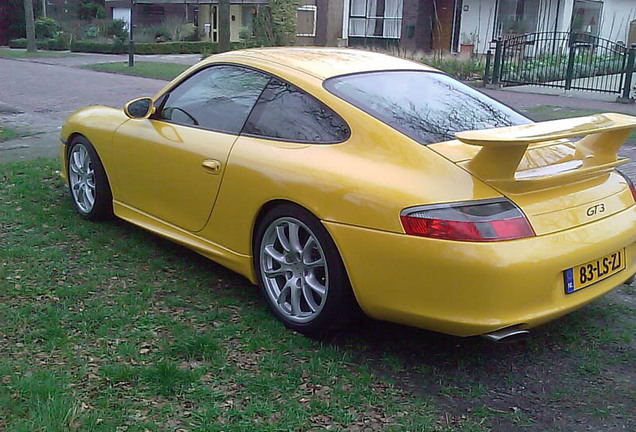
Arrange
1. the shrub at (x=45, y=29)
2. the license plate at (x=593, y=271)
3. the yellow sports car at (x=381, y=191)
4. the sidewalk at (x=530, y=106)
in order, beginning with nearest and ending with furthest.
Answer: the yellow sports car at (x=381, y=191) < the license plate at (x=593, y=271) < the sidewalk at (x=530, y=106) < the shrub at (x=45, y=29)

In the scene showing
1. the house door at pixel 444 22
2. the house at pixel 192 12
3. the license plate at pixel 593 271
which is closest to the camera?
the license plate at pixel 593 271

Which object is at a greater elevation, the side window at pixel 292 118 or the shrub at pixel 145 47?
the side window at pixel 292 118

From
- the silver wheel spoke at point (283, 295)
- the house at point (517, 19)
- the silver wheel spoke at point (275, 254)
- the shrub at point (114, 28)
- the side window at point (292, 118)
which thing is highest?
the house at point (517, 19)

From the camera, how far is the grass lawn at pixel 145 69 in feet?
63.2

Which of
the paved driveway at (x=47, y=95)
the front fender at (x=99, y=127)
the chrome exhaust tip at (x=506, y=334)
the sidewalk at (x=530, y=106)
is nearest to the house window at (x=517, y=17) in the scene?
the sidewalk at (x=530, y=106)

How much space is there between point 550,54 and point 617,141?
16.5m

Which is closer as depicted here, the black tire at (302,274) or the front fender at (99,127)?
the black tire at (302,274)

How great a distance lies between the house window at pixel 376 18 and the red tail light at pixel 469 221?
29233 mm

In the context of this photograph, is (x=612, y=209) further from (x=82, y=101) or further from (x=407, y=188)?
(x=82, y=101)

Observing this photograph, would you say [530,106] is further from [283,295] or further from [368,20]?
[368,20]

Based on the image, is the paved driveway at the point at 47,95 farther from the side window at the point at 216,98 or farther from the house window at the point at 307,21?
the house window at the point at 307,21

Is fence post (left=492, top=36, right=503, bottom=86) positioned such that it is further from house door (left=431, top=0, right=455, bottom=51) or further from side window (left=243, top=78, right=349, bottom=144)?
side window (left=243, top=78, right=349, bottom=144)

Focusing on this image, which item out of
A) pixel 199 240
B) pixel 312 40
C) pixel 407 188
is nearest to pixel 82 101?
pixel 199 240

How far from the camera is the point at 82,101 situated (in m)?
13.6
